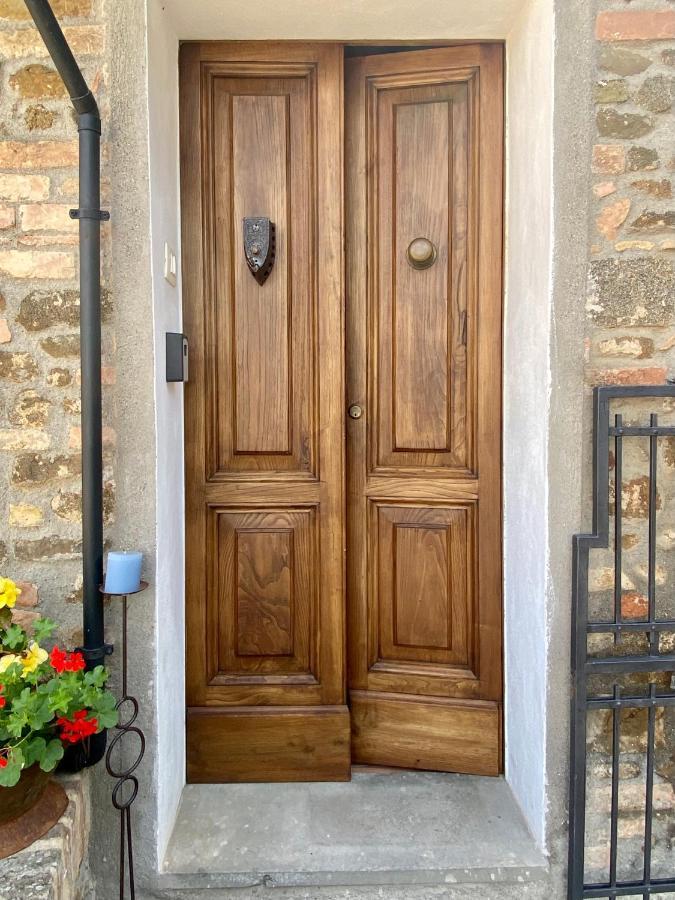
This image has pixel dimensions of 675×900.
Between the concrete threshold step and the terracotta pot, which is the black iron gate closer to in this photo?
the concrete threshold step

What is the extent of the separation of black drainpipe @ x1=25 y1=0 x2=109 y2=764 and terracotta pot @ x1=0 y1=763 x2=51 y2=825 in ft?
0.65

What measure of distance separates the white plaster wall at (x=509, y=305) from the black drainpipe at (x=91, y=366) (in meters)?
0.17

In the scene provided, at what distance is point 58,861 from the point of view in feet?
5.09

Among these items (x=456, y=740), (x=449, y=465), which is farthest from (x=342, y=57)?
(x=456, y=740)

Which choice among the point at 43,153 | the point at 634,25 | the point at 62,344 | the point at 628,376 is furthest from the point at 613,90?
the point at 62,344

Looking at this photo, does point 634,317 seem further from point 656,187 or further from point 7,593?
point 7,593

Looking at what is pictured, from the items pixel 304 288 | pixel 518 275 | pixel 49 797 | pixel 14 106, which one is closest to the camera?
pixel 49 797

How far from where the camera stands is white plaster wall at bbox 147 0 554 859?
188cm

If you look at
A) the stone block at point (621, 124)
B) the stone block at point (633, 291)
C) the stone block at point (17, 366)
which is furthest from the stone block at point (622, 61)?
the stone block at point (17, 366)

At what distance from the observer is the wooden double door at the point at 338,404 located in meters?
2.19

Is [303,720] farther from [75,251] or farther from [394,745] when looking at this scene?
[75,251]

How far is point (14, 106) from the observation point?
1816 mm

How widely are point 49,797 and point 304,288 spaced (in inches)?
67.5

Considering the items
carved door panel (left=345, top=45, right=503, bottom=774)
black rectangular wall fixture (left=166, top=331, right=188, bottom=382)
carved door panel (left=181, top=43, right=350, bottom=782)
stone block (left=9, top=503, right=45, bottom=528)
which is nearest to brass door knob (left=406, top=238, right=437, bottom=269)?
carved door panel (left=345, top=45, right=503, bottom=774)
